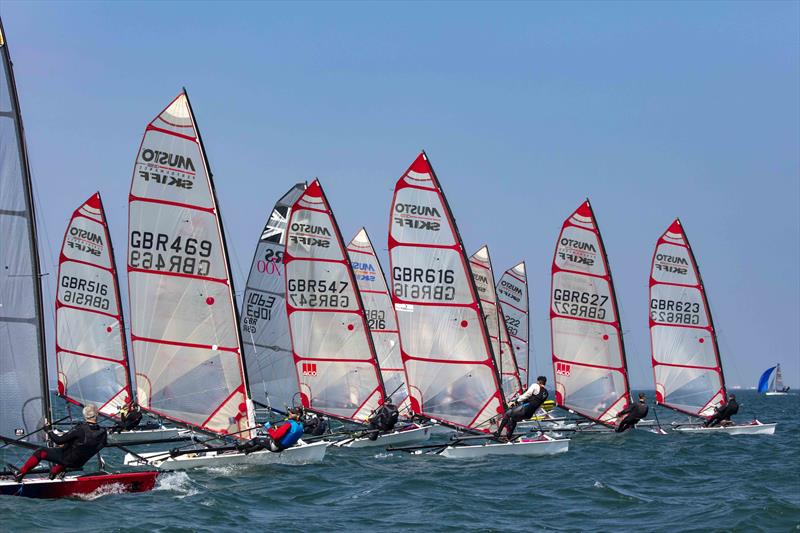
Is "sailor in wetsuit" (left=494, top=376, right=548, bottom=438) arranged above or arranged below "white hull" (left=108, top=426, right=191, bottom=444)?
above

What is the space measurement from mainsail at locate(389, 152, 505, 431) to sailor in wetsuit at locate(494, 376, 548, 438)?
0.96 m

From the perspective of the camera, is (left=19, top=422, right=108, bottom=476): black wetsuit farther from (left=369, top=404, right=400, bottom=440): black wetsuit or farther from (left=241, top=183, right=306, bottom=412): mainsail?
(left=241, top=183, right=306, bottom=412): mainsail

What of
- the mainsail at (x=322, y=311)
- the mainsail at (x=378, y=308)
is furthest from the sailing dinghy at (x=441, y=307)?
the mainsail at (x=378, y=308)

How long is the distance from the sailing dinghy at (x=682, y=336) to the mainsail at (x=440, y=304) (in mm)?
10960

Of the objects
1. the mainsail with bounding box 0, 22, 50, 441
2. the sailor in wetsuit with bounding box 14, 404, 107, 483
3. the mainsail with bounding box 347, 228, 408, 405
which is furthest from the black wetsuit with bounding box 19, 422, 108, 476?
the mainsail with bounding box 347, 228, 408, 405

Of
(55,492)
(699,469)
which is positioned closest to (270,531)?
(55,492)

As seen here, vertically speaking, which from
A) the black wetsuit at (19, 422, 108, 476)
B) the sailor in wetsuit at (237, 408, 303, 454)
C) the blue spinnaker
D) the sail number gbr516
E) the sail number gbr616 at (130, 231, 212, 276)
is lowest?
the blue spinnaker

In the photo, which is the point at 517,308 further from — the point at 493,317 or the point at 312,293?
the point at 312,293

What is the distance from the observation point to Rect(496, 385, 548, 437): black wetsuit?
25.4 metres

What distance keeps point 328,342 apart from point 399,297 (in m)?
2.99

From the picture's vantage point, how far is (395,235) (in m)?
26.6

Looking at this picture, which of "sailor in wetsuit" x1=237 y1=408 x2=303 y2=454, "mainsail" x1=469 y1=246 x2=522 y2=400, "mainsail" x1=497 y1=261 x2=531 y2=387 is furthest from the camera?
"mainsail" x1=497 y1=261 x2=531 y2=387

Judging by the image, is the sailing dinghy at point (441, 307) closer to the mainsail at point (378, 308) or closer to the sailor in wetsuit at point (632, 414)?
the sailor in wetsuit at point (632, 414)

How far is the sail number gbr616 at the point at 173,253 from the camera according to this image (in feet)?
73.3
